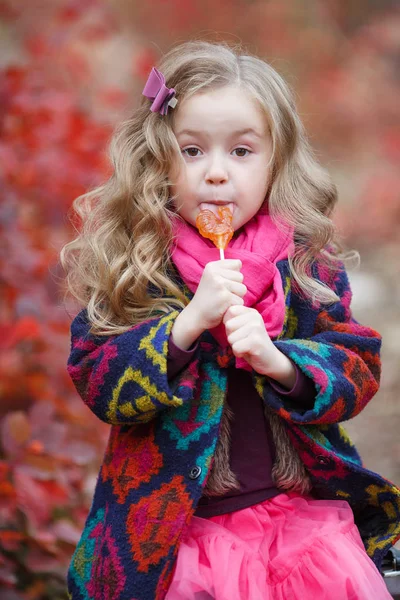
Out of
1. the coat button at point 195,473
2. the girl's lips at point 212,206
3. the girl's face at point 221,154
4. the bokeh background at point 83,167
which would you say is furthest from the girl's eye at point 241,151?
the coat button at point 195,473

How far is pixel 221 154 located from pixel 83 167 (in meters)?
1.47

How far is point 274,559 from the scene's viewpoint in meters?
1.68

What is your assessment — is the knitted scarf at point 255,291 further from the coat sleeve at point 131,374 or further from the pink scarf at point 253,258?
the coat sleeve at point 131,374

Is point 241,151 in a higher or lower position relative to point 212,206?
higher

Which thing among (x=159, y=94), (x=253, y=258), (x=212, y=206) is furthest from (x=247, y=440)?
(x=159, y=94)

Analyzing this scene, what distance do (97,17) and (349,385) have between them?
98.1 inches

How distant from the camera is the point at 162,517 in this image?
1.69 meters

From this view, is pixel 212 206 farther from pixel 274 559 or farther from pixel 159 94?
pixel 274 559

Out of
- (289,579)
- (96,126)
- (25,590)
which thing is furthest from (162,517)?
(96,126)

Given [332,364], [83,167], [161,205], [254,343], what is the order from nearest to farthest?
[254,343], [332,364], [161,205], [83,167]

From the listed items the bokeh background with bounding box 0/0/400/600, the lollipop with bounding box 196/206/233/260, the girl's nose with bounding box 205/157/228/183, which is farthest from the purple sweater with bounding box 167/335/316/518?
the bokeh background with bounding box 0/0/400/600

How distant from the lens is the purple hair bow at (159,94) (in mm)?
1852

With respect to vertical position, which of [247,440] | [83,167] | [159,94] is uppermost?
[83,167]

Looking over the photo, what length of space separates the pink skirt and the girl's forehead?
85cm
